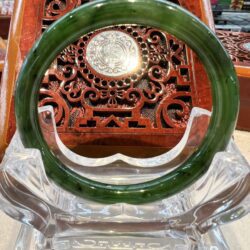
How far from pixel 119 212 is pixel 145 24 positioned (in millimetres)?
233

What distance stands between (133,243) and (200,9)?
1.57 ft

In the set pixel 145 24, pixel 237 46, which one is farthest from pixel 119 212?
pixel 237 46

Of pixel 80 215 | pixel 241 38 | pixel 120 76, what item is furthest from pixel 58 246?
pixel 241 38

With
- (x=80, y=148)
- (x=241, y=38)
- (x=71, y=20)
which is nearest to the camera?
(x=71, y=20)

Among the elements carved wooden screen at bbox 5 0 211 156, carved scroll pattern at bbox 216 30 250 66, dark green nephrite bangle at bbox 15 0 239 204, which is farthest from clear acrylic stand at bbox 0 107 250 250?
carved scroll pattern at bbox 216 30 250 66

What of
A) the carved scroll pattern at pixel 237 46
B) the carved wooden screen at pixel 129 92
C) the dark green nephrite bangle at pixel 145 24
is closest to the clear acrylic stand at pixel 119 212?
the dark green nephrite bangle at pixel 145 24

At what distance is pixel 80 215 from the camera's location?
0.51m

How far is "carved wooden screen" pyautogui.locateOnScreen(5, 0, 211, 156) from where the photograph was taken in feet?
2.34

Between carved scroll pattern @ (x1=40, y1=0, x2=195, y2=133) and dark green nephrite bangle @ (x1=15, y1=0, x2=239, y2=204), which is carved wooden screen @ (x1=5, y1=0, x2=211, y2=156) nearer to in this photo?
carved scroll pattern @ (x1=40, y1=0, x2=195, y2=133)

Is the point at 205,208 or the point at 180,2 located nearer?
the point at 205,208

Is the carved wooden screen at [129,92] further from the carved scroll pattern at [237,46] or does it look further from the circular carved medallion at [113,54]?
the carved scroll pattern at [237,46]

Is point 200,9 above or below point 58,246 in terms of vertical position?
above

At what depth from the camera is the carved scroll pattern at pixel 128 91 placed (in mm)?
723

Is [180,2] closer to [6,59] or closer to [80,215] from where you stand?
[6,59]
